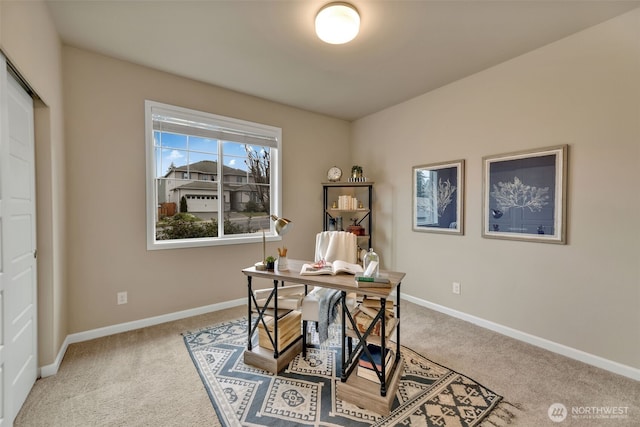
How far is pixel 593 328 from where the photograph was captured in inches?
84.4

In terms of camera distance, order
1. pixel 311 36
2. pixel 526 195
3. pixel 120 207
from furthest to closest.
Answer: pixel 120 207 → pixel 526 195 → pixel 311 36

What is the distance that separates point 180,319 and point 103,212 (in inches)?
52.5

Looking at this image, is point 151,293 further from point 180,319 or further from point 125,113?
point 125,113

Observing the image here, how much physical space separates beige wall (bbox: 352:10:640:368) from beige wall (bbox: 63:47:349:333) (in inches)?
99.9

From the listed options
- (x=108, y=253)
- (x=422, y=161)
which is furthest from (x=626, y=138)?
(x=108, y=253)

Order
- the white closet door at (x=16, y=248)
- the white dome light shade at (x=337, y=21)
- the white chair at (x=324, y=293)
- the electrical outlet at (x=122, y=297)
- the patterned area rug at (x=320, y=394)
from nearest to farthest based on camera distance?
the white closet door at (x=16, y=248), the patterned area rug at (x=320, y=394), the white dome light shade at (x=337, y=21), the white chair at (x=324, y=293), the electrical outlet at (x=122, y=297)

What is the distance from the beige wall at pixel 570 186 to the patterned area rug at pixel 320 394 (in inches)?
44.8

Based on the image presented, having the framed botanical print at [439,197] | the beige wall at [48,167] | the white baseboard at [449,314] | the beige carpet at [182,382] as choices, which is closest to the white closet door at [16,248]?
the beige wall at [48,167]

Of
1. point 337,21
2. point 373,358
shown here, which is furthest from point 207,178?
point 373,358

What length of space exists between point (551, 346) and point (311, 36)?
3340mm

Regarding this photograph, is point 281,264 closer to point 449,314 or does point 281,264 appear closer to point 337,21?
point 337,21

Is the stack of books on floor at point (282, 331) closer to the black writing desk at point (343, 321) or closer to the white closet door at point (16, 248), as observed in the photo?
the black writing desk at point (343, 321)

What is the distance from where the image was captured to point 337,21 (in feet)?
6.13

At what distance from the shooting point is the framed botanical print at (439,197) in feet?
9.88
